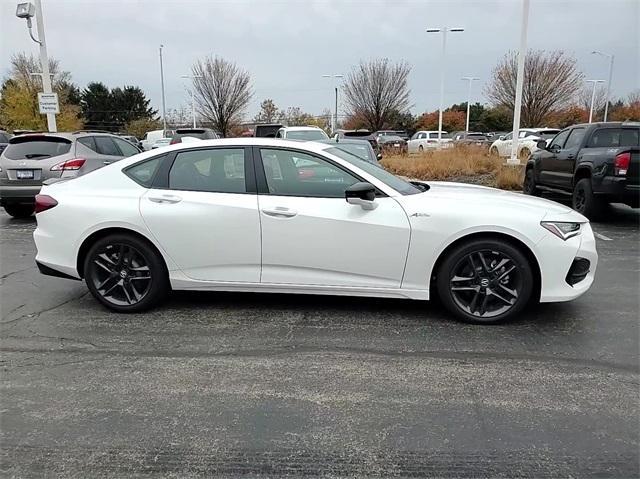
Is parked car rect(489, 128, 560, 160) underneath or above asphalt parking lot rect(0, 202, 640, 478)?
above

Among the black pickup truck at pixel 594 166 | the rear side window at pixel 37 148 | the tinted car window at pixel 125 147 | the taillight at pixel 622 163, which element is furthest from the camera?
the tinted car window at pixel 125 147

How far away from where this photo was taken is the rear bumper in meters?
8.82

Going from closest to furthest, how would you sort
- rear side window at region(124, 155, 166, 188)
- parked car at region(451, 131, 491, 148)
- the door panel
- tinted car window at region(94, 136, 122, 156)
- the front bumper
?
the front bumper → the door panel → rear side window at region(124, 155, 166, 188) → tinted car window at region(94, 136, 122, 156) → parked car at region(451, 131, 491, 148)

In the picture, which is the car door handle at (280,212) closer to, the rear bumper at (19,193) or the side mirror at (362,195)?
the side mirror at (362,195)

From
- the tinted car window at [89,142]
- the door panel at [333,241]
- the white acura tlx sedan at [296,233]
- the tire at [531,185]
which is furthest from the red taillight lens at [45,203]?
the tire at [531,185]

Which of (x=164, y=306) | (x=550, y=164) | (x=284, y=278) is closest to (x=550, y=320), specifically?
(x=284, y=278)

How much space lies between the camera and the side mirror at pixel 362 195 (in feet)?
13.1

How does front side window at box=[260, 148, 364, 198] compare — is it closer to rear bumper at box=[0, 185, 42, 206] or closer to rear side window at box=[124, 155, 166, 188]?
rear side window at box=[124, 155, 166, 188]

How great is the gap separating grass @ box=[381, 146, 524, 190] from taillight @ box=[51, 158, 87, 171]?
383 inches

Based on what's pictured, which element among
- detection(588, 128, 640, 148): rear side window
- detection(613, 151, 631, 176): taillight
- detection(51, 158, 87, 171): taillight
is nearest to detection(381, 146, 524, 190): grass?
detection(588, 128, 640, 148): rear side window

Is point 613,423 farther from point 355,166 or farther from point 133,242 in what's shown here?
point 133,242

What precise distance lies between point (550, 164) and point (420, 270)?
8.00 m

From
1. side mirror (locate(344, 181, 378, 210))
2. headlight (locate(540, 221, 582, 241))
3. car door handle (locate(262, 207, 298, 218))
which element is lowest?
headlight (locate(540, 221, 582, 241))

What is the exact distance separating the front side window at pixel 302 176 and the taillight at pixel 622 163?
6.18m
